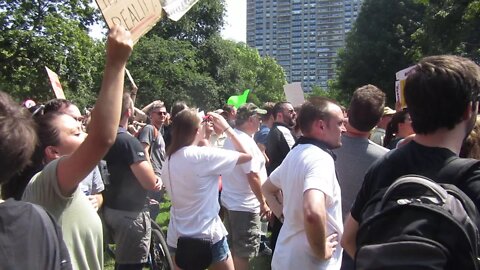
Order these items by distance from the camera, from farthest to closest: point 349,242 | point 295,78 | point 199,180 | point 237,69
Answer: point 295,78
point 237,69
point 199,180
point 349,242

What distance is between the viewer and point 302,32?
128375mm

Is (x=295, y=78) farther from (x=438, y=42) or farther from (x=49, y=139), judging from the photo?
(x=49, y=139)

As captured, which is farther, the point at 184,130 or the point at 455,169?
the point at 184,130

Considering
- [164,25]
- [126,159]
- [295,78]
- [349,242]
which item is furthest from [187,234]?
[295,78]

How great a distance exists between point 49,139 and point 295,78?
401 ft

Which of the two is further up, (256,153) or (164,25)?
(256,153)

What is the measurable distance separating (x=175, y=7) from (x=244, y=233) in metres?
3.37

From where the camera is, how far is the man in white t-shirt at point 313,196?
282cm

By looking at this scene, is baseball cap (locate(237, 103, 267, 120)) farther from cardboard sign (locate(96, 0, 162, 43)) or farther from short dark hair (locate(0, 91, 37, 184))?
short dark hair (locate(0, 91, 37, 184))

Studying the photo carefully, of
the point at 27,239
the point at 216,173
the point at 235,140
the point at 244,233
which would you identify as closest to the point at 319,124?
the point at 216,173

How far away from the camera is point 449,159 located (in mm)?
1780

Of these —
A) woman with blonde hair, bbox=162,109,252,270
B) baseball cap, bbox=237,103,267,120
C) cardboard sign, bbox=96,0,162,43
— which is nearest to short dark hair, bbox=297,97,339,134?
woman with blonde hair, bbox=162,109,252,270

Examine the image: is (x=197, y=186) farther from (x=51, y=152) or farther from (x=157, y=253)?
(x=51, y=152)

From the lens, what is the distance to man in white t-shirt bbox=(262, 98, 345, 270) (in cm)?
282
